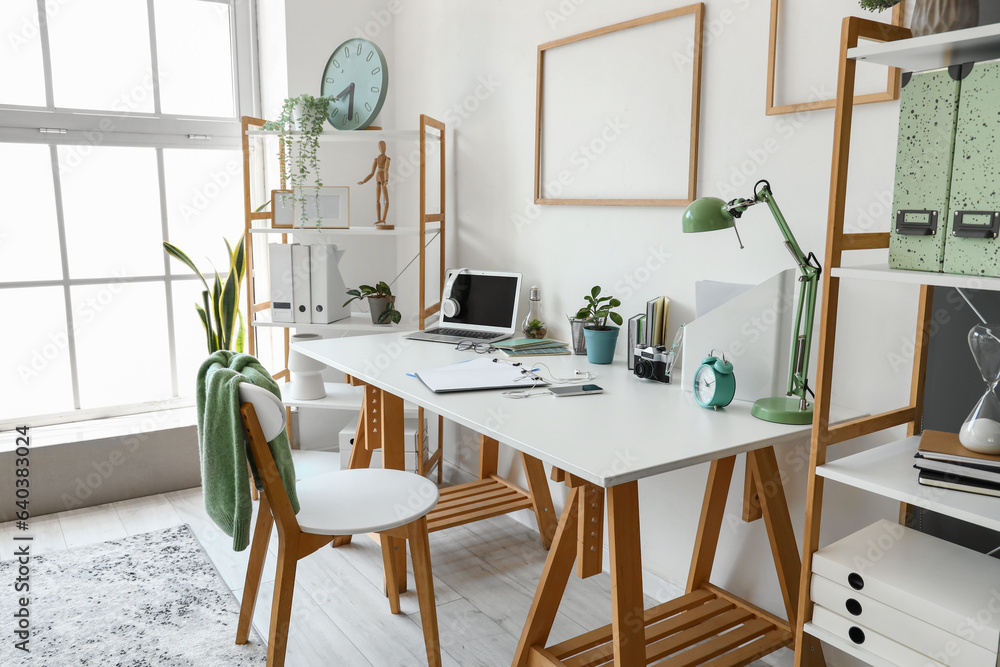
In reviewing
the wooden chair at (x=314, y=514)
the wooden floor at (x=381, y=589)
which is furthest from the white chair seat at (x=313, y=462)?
the wooden chair at (x=314, y=514)

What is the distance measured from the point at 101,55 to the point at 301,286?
52.1 inches

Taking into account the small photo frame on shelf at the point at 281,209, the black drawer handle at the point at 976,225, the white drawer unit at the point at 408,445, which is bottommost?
the white drawer unit at the point at 408,445

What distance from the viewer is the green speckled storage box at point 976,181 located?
116cm

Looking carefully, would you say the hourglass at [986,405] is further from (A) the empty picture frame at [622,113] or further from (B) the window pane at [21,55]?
(B) the window pane at [21,55]

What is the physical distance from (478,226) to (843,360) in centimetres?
162

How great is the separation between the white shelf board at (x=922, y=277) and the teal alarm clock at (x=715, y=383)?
413mm

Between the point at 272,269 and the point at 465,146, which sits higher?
the point at 465,146

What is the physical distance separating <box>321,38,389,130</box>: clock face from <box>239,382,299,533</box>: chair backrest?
1.69 metres

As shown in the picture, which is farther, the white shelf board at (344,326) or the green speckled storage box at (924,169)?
the white shelf board at (344,326)

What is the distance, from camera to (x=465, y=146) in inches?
120

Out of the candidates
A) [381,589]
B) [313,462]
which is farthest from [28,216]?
[381,589]

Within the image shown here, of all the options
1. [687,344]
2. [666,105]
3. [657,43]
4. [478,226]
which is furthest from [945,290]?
[478,226]

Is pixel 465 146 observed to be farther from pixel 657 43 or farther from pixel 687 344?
pixel 687 344

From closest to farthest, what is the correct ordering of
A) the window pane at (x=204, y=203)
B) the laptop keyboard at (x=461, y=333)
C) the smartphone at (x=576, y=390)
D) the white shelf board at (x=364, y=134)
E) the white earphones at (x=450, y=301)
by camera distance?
the smartphone at (x=576, y=390) → the laptop keyboard at (x=461, y=333) → the white earphones at (x=450, y=301) → the white shelf board at (x=364, y=134) → the window pane at (x=204, y=203)
